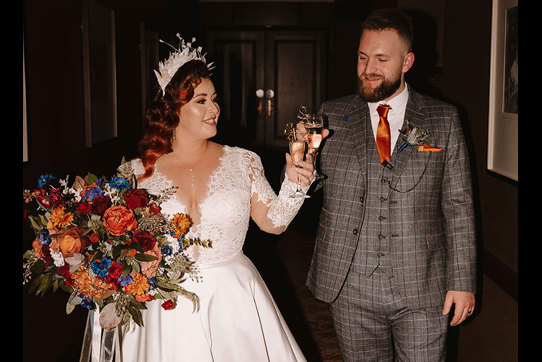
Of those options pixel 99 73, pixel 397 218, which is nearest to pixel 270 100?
pixel 99 73

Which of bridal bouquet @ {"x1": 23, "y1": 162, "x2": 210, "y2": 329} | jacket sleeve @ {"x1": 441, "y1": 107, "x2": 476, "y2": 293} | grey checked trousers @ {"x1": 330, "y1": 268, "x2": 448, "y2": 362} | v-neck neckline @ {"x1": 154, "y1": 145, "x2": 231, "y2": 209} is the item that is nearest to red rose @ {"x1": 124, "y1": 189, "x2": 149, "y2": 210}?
bridal bouquet @ {"x1": 23, "y1": 162, "x2": 210, "y2": 329}

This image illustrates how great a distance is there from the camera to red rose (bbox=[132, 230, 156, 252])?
1.97 m

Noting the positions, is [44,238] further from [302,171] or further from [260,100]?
[260,100]

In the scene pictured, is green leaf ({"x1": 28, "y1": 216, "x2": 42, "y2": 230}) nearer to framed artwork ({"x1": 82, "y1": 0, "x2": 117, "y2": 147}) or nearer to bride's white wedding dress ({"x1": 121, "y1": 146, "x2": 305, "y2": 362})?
bride's white wedding dress ({"x1": 121, "y1": 146, "x2": 305, "y2": 362})

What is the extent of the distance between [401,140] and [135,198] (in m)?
1.17

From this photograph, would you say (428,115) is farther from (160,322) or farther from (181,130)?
(160,322)

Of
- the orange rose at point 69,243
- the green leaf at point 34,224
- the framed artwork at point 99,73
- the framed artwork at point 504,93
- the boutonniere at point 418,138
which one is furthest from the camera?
the framed artwork at point 99,73

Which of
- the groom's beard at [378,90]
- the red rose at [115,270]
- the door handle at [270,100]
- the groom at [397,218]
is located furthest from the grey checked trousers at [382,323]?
the door handle at [270,100]

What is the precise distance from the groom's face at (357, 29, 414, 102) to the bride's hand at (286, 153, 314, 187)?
403mm

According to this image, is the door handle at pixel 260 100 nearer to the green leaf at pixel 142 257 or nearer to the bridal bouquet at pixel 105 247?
the bridal bouquet at pixel 105 247

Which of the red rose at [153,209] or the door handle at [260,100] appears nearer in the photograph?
the red rose at [153,209]

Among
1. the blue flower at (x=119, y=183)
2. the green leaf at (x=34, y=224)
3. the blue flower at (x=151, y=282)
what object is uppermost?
the blue flower at (x=119, y=183)

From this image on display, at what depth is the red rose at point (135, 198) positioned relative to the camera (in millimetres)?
1997
